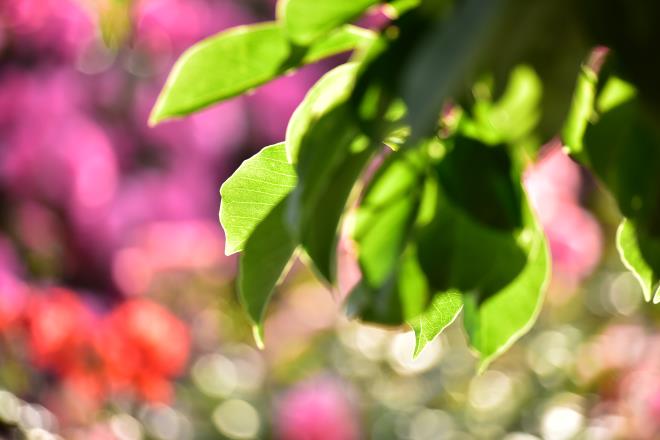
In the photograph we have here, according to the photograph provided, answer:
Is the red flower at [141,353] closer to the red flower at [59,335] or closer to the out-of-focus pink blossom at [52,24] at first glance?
the red flower at [59,335]

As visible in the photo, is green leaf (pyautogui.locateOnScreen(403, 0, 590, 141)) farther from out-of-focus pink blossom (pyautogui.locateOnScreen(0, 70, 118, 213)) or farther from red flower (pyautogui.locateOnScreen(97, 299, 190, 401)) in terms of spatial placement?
out-of-focus pink blossom (pyautogui.locateOnScreen(0, 70, 118, 213))

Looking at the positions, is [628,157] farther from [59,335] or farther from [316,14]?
[59,335]

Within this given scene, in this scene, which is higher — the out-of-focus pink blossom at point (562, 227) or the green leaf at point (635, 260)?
the out-of-focus pink blossom at point (562, 227)

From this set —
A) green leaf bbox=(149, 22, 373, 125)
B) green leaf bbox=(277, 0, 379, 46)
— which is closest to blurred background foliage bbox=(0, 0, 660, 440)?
green leaf bbox=(149, 22, 373, 125)

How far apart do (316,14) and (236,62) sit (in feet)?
0.30

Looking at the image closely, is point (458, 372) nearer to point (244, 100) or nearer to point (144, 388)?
point (144, 388)

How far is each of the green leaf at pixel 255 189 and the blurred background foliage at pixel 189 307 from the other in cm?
101

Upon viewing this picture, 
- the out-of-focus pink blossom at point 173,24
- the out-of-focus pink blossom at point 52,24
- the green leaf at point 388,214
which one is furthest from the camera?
the out-of-focus pink blossom at point 173,24

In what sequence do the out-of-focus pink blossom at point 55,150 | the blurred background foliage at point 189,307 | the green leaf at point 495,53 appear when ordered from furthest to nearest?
1. the out-of-focus pink blossom at point 55,150
2. the blurred background foliage at point 189,307
3. the green leaf at point 495,53

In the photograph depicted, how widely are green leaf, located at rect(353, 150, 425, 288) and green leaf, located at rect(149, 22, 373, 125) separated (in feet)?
0.24

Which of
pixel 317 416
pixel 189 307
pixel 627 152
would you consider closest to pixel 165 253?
pixel 189 307

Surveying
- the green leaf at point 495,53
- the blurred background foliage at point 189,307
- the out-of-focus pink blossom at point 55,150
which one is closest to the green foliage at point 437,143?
the green leaf at point 495,53

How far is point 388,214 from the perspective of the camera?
0.44m

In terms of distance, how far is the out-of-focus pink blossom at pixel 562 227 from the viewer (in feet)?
8.43
